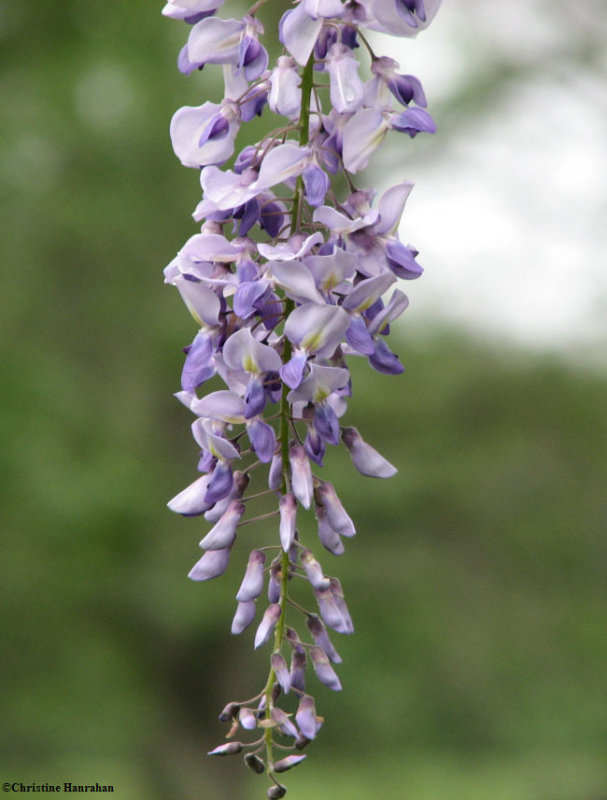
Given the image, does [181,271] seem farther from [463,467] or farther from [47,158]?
[463,467]

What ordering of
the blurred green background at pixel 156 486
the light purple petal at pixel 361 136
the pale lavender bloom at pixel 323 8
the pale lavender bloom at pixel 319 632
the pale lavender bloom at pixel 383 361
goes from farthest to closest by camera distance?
the blurred green background at pixel 156 486, the pale lavender bloom at pixel 319 632, the pale lavender bloom at pixel 383 361, the light purple petal at pixel 361 136, the pale lavender bloom at pixel 323 8

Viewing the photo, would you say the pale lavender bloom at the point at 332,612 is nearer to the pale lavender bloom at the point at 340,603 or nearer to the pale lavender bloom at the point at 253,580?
the pale lavender bloom at the point at 340,603

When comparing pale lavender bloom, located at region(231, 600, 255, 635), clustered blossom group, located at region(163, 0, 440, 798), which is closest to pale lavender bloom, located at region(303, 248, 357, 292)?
clustered blossom group, located at region(163, 0, 440, 798)

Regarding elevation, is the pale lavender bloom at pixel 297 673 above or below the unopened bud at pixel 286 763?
above

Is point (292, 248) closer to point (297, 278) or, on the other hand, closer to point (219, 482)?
point (297, 278)

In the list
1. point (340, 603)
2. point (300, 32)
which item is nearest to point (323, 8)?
point (300, 32)

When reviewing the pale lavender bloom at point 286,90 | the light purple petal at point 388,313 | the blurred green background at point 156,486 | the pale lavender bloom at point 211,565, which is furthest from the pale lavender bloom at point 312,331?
Answer: the blurred green background at point 156,486
